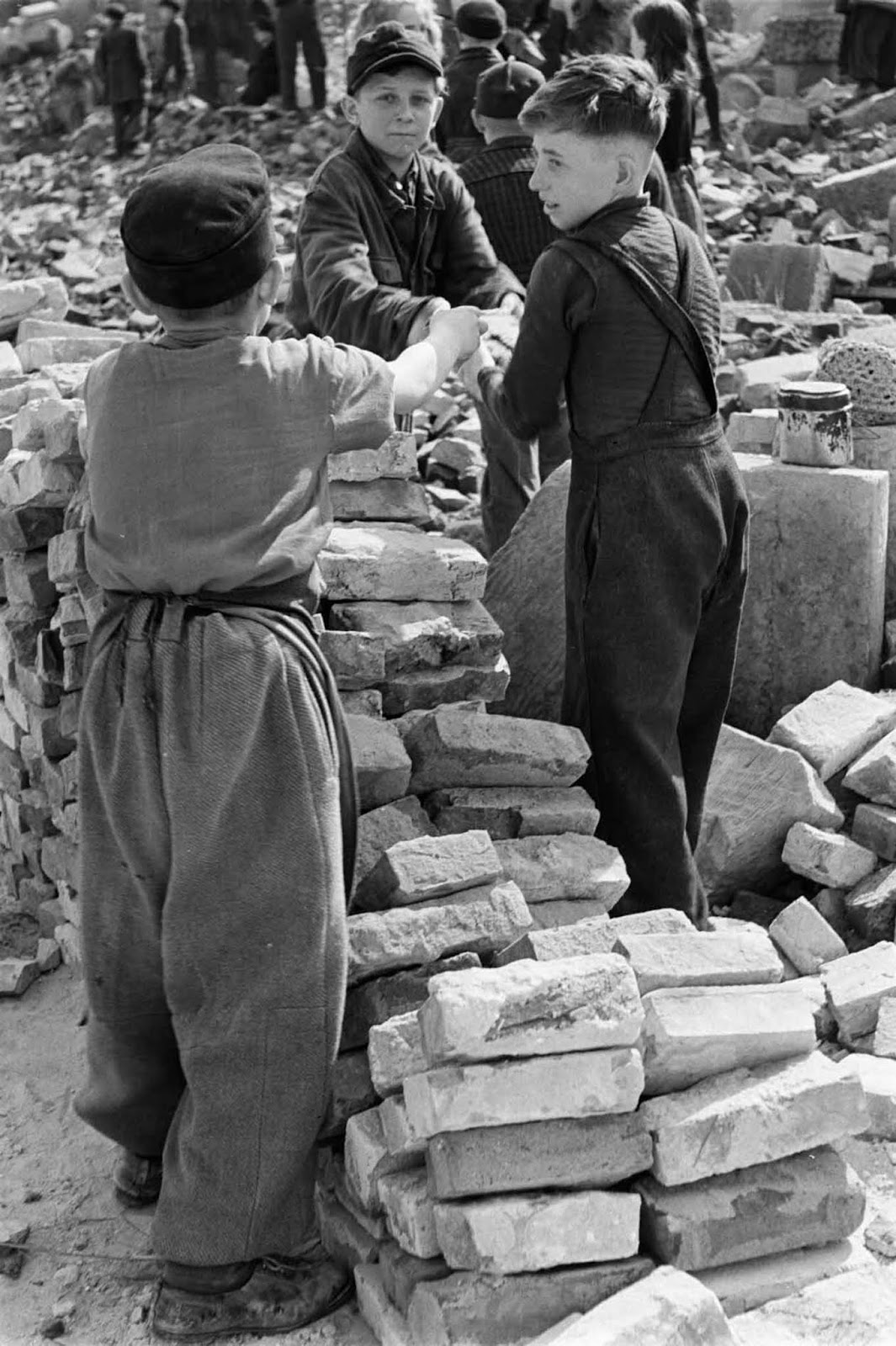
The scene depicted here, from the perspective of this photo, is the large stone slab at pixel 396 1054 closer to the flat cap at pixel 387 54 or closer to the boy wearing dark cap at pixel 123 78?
the flat cap at pixel 387 54

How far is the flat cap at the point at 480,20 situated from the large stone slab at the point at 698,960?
6.98 metres

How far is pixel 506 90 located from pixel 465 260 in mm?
2064

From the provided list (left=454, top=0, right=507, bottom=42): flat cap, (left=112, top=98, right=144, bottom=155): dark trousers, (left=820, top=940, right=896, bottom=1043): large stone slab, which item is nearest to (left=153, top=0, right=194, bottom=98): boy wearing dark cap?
(left=112, top=98, right=144, bottom=155): dark trousers

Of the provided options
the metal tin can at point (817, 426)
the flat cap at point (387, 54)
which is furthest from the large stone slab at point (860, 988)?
the flat cap at point (387, 54)

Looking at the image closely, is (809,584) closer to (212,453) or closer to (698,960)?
(698,960)

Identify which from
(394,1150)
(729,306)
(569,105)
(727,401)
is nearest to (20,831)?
(394,1150)

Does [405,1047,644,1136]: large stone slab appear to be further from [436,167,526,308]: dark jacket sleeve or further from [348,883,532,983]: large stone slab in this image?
[436,167,526,308]: dark jacket sleeve

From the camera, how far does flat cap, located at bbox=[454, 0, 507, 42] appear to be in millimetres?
8906

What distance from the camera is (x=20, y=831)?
492 centimetres

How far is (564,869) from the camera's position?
369 cm

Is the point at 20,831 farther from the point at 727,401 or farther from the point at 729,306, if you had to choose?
the point at 729,306

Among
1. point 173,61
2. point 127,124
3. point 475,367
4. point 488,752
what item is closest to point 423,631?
point 488,752

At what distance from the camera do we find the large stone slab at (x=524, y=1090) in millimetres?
2850

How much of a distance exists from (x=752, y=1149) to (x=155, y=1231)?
3.68 feet
